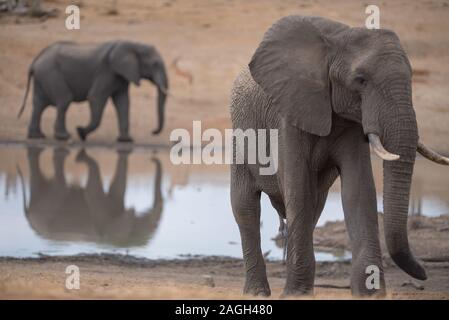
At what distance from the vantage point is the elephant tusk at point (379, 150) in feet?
22.0

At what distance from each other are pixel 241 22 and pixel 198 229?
52.4ft

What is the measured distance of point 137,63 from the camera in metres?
21.1

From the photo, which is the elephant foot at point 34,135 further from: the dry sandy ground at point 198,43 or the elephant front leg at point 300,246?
the elephant front leg at point 300,246

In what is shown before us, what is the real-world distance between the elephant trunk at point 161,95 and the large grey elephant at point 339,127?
1200 centimetres

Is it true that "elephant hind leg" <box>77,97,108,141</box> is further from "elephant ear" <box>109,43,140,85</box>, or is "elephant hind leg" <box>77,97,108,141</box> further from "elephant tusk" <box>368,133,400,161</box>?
"elephant tusk" <box>368,133,400,161</box>

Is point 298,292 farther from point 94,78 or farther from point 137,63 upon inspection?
point 94,78

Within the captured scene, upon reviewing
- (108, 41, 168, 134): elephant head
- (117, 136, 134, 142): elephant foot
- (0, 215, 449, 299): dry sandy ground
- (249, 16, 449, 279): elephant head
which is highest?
(108, 41, 168, 134): elephant head

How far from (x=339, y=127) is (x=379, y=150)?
717 mm

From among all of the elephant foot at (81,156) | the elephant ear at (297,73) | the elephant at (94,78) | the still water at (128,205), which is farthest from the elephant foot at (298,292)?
the elephant at (94,78)

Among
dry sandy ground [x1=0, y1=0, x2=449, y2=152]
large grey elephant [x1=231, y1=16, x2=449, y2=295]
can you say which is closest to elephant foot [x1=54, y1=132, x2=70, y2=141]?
dry sandy ground [x1=0, y1=0, x2=449, y2=152]

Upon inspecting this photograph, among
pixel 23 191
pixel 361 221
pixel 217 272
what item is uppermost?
pixel 361 221

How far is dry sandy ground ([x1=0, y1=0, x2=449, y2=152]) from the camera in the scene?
2216cm

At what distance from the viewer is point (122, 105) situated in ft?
67.8

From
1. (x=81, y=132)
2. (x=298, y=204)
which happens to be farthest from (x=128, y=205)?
(x=81, y=132)
